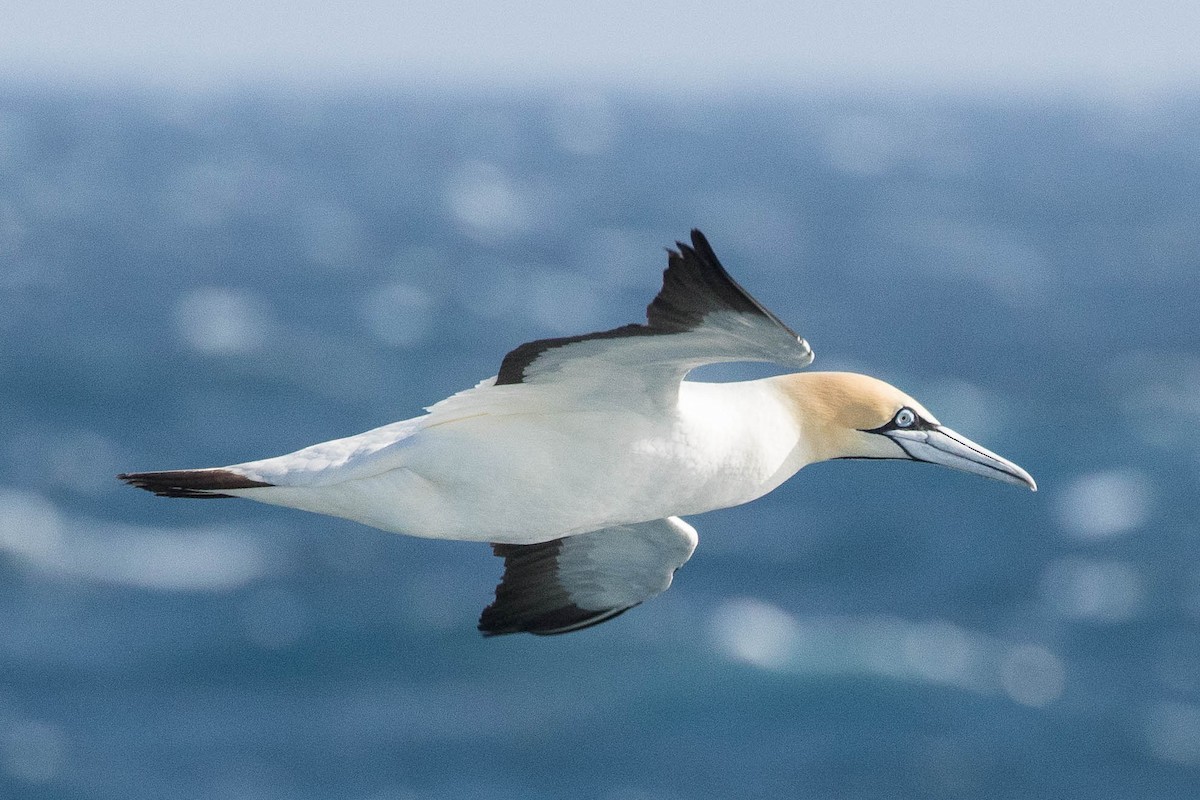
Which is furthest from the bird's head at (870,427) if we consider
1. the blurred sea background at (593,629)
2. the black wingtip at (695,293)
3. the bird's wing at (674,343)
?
the blurred sea background at (593,629)

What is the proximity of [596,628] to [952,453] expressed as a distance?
3314 cm

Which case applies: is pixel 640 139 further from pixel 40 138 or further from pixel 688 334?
pixel 688 334

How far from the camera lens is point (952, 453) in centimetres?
969

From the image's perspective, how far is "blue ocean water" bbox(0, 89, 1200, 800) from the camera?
36469mm

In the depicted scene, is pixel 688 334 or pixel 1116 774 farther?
pixel 1116 774

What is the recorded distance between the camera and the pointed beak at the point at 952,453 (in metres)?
9.61

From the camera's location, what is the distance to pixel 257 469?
8.77 meters

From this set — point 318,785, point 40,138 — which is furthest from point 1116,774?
point 40,138

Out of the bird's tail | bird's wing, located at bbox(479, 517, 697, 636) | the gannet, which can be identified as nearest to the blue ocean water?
bird's wing, located at bbox(479, 517, 697, 636)

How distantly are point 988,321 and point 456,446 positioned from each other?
212 ft

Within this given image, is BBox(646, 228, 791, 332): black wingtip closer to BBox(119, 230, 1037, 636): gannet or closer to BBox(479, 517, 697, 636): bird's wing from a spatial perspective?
BBox(119, 230, 1037, 636): gannet

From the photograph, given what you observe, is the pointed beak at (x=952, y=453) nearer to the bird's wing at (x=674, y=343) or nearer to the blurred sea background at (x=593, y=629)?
the bird's wing at (x=674, y=343)

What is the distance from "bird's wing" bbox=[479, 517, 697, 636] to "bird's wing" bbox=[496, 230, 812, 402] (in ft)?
6.37

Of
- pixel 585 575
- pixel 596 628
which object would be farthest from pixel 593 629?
pixel 585 575
